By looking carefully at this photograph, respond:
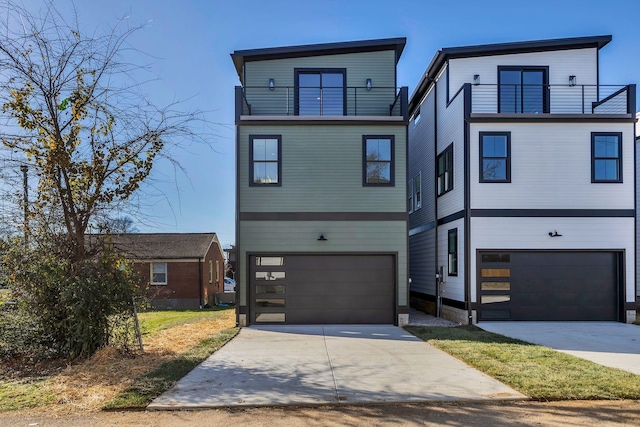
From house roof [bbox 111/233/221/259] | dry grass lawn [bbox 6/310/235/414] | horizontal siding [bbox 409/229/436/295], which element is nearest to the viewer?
dry grass lawn [bbox 6/310/235/414]

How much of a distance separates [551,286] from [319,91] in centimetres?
890

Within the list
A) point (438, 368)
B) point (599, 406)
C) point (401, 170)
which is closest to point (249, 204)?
point (401, 170)

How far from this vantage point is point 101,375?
6625 mm

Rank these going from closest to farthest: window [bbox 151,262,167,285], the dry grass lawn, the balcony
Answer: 1. the dry grass lawn
2. the balcony
3. window [bbox 151,262,167,285]

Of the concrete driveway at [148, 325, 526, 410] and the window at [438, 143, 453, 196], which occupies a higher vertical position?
the window at [438, 143, 453, 196]

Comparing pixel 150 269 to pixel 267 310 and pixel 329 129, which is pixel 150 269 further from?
pixel 329 129

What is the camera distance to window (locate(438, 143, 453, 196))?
531 inches

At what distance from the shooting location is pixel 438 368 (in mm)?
7129

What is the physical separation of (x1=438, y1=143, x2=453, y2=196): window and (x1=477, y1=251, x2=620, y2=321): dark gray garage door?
8.43 ft

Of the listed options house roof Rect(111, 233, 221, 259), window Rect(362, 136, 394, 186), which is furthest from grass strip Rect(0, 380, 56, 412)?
house roof Rect(111, 233, 221, 259)

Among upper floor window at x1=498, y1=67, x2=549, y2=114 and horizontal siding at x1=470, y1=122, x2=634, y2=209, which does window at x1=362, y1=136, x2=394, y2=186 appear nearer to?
horizontal siding at x1=470, y1=122, x2=634, y2=209

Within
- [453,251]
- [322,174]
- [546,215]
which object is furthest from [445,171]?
[322,174]

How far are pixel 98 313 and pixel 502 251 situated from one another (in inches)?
398

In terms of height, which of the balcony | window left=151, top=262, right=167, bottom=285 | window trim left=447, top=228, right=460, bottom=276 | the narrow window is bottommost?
window left=151, top=262, right=167, bottom=285
